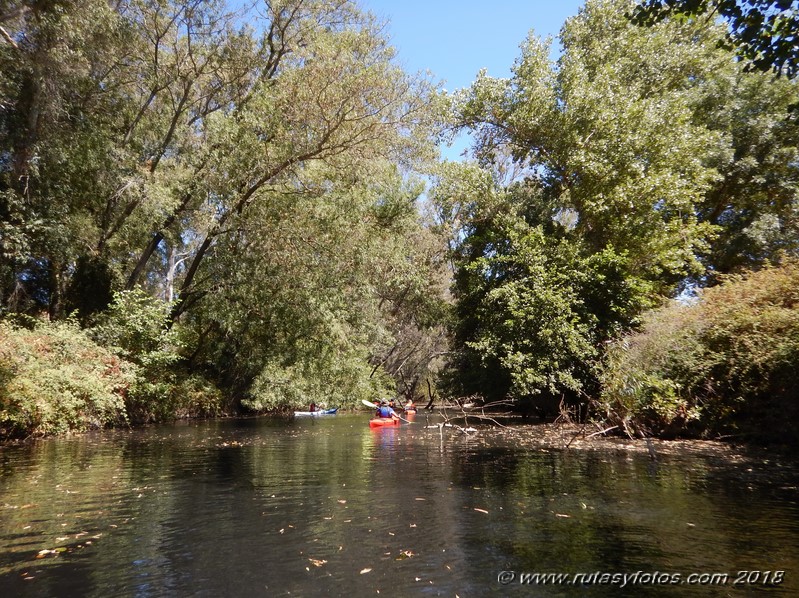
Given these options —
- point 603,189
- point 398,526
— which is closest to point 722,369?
point 603,189

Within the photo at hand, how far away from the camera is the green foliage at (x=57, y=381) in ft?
49.4

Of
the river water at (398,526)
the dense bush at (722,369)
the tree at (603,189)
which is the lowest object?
the river water at (398,526)

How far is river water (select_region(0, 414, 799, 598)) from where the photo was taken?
4.97m

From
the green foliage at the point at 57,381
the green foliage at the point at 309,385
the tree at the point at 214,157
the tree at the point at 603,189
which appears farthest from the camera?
the green foliage at the point at 309,385

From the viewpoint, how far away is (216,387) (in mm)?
30344

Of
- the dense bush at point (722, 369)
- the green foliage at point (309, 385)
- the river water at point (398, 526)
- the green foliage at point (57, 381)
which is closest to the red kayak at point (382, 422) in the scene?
the green foliage at point (309, 385)

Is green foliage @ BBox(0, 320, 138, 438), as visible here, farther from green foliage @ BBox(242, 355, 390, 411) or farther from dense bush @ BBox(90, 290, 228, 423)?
green foliage @ BBox(242, 355, 390, 411)

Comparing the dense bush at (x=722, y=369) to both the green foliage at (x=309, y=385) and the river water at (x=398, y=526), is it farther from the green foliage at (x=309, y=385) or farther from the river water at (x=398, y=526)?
the green foliage at (x=309, y=385)

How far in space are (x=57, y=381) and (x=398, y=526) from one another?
1454 cm

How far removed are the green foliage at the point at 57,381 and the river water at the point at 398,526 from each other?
9.83 feet

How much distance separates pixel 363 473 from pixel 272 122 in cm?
1717

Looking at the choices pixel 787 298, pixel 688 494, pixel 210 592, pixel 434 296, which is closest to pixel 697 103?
pixel 787 298

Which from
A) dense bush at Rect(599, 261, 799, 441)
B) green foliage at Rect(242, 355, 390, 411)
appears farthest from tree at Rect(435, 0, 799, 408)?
green foliage at Rect(242, 355, 390, 411)

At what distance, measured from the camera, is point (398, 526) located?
22.4 feet
